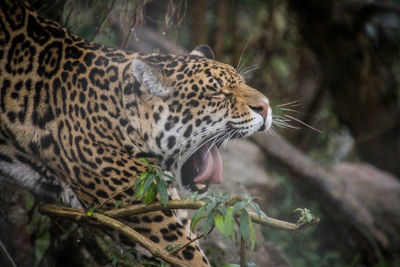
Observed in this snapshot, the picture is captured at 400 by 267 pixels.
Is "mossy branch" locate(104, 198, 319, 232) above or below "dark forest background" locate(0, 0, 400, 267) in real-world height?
above

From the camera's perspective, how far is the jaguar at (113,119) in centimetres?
260

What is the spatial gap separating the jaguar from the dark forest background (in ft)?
4.25

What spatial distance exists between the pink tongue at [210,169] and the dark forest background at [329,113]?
5.26 ft

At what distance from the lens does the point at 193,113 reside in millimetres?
2689

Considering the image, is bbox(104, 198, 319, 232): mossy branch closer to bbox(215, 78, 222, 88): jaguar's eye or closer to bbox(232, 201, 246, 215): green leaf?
bbox(232, 201, 246, 215): green leaf

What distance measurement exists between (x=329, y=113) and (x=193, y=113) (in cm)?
417

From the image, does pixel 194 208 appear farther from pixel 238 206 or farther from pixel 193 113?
pixel 193 113

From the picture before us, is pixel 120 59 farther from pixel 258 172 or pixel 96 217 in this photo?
pixel 258 172

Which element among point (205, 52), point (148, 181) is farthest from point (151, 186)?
point (205, 52)

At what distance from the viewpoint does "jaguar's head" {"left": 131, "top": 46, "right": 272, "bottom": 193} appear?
2588 millimetres

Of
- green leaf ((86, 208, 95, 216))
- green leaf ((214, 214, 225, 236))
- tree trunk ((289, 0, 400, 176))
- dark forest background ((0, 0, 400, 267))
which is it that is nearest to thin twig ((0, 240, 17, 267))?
green leaf ((86, 208, 95, 216))

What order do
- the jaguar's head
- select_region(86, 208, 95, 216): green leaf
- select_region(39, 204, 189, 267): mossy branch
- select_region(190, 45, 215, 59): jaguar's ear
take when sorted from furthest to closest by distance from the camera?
select_region(190, 45, 215, 59): jaguar's ear, the jaguar's head, select_region(86, 208, 95, 216): green leaf, select_region(39, 204, 189, 267): mossy branch

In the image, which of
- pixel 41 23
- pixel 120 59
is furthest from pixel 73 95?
pixel 41 23

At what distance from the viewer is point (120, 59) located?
2.80m
